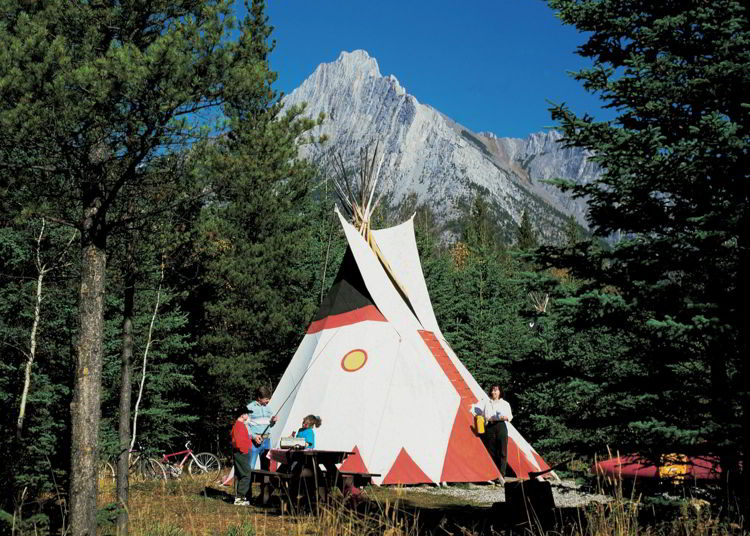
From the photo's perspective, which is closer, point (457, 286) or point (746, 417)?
point (746, 417)

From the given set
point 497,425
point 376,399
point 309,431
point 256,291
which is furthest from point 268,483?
point 256,291

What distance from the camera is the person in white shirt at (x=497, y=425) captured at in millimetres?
12234

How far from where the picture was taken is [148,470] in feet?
53.5

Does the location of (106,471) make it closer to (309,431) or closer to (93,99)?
(309,431)

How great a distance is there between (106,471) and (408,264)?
8.02 metres

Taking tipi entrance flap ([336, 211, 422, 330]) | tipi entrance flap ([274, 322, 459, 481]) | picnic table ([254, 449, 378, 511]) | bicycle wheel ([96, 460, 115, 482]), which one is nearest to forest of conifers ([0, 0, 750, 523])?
picnic table ([254, 449, 378, 511])

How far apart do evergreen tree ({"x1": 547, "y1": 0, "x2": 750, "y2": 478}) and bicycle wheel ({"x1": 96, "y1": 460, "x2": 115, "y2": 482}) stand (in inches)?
435

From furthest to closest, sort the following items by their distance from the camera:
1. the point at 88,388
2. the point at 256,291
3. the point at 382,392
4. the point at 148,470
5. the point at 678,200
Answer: the point at 256,291 < the point at 148,470 < the point at 382,392 < the point at 88,388 < the point at 678,200

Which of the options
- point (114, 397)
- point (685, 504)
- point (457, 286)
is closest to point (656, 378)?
point (685, 504)

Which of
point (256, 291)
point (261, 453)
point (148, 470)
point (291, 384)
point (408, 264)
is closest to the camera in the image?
point (261, 453)

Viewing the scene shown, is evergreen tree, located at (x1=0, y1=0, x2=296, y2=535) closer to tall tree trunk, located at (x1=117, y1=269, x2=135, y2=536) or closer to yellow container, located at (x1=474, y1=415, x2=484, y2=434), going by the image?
tall tree trunk, located at (x1=117, y1=269, x2=135, y2=536)

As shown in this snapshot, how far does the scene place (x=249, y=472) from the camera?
404 inches

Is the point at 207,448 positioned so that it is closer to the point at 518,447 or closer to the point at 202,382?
the point at 202,382

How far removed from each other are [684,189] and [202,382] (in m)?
18.5
